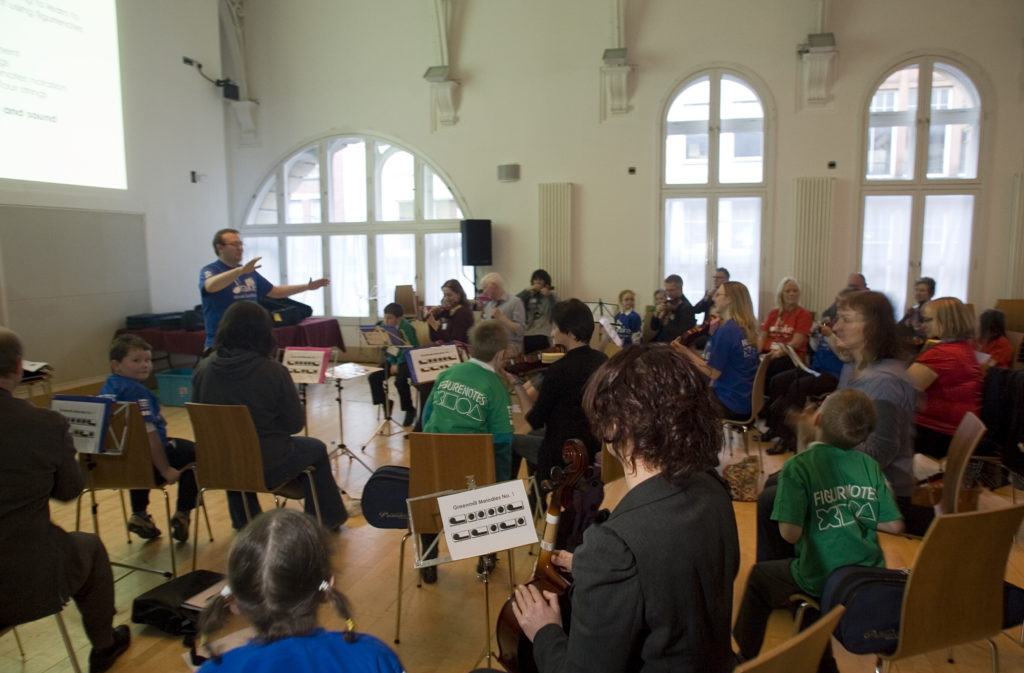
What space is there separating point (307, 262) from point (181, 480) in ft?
24.2

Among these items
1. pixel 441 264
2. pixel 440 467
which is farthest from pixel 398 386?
pixel 441 264

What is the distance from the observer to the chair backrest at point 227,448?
10.3 ft

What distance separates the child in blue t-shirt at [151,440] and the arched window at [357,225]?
638 cm

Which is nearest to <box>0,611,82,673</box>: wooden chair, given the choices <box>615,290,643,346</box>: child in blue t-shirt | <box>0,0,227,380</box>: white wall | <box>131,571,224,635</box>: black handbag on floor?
<box>131,571,224,635</box>: black handbag on floor

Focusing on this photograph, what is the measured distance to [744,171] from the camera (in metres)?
8.45

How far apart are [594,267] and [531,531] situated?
712 cm

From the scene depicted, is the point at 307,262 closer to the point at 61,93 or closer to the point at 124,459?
the point at 61,93

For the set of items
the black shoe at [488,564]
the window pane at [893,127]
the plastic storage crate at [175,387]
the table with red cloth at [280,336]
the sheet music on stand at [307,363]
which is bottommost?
the black shoe at [488,564]

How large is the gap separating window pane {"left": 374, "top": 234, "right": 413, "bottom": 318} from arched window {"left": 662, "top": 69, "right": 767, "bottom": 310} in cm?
380

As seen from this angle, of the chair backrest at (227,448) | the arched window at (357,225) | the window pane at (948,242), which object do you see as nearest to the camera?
the chair backrest at (227,448)

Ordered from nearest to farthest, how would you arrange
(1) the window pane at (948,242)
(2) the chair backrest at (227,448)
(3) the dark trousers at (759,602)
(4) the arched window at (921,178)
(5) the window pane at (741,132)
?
Result: (3) the dark trousers at (759,602) → (2) the chair backrest at (227,448) → (4) the arched window at (921,178) → (1) the window pane at (948,242) → (5) the window pane at (741,132)

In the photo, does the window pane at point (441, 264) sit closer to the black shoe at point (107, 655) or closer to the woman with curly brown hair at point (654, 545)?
the black shoe at point (107, 655)

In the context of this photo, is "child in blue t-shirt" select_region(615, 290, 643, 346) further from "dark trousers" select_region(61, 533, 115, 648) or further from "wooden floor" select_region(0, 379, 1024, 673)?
"dark trousers" select_region(61, 533, 115, 648)

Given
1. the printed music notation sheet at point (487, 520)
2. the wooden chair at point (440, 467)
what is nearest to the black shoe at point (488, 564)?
the wooden chair at point (440, 467)
